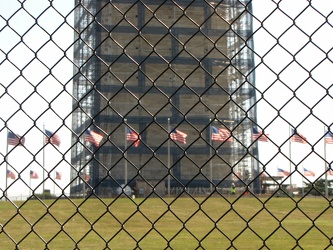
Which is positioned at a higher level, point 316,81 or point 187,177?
point 316,81

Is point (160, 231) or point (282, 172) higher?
point (160, 231)

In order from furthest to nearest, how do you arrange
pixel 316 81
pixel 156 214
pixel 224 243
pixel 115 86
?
pixel 115 86 < pixel 156 214 < pixel 224 243 < pixel 316 81

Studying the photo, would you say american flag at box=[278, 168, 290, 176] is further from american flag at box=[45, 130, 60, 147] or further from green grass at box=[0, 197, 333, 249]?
american flag at box=[45, 130, 60, 147]

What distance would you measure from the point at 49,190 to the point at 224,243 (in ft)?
121

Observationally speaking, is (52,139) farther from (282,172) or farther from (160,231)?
(282,172)

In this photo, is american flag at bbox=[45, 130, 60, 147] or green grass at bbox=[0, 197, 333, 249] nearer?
american flag at bbox=[45, 130, 60, 147]

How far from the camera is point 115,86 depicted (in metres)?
46.0

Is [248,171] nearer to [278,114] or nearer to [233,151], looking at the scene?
[233,151]

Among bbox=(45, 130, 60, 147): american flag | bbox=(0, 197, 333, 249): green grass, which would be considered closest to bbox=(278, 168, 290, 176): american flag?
bbox=(0, 197, 333, 249): green grass

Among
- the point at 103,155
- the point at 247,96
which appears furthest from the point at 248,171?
the point at 103,155

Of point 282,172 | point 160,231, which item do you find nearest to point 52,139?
point 160,231

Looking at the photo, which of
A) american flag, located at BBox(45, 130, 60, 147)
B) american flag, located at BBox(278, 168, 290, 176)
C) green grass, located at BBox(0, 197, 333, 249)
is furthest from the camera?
american flag, located at BBox(278, 168, 290, 176)

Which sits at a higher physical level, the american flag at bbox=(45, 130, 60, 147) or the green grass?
the american flag at bbox=(45, 130, 60, 147)

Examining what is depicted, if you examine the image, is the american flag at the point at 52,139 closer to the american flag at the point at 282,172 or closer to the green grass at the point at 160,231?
the green grass at the point at 160,231
